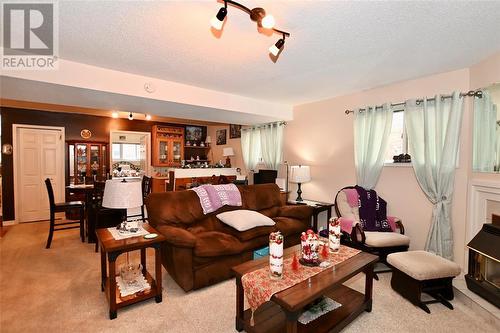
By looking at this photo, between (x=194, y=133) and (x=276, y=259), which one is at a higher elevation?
(x=194, y=133)

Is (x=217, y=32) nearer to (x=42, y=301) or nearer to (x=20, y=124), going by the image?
(x=42, y=301)

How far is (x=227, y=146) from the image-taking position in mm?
7156

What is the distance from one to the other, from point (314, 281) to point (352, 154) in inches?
104

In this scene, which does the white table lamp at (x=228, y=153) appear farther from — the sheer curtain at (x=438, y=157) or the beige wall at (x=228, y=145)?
the sheer curtain at (x=438, y=157)

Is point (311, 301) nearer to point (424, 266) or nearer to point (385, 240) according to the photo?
point (424, 266)

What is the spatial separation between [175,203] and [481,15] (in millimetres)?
3293

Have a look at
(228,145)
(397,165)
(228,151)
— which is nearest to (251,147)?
(228,151)

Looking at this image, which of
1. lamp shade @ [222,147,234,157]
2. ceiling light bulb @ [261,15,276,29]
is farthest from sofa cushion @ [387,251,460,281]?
lamp shade @ [222,147,234,157]

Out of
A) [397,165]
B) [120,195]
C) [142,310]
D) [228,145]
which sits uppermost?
[228,145]

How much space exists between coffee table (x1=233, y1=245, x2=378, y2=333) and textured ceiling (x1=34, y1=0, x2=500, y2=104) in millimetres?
1977

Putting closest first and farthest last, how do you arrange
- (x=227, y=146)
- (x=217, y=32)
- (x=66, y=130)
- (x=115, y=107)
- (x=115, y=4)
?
(x=115, y=4)
(x=217, y=32)
(x=115, y=107)
(x=66, y=130)
(x=227, y=146)

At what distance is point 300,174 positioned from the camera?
4.33 metres

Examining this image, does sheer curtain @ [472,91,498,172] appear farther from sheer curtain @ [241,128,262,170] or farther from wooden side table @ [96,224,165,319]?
sheer curtain @ [241,128,262,170]

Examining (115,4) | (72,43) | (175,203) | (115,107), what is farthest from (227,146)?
(115,4)
